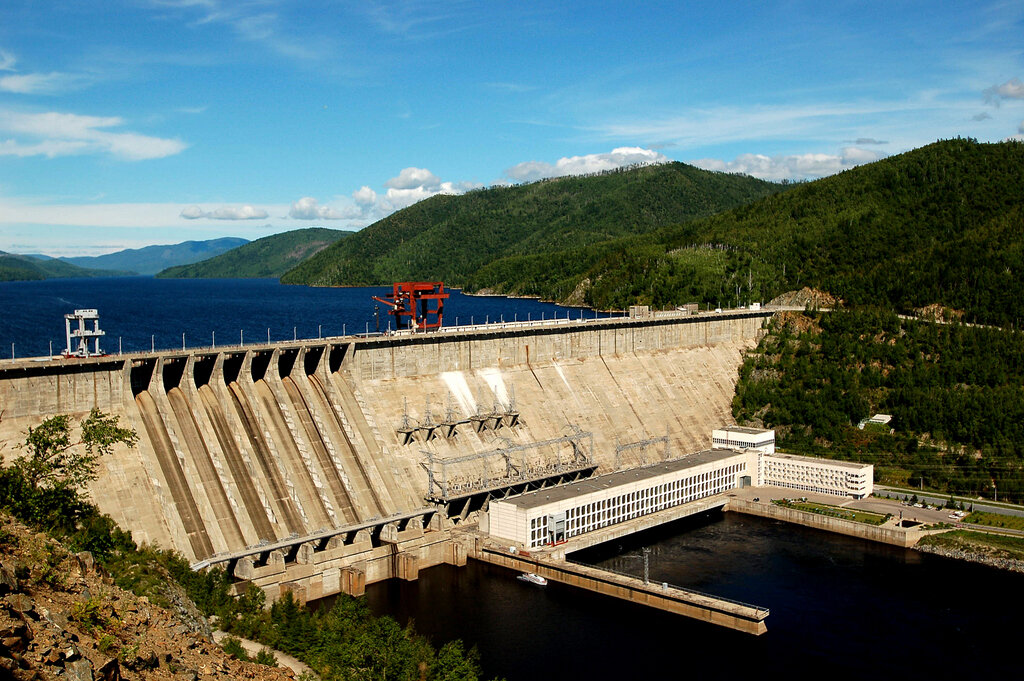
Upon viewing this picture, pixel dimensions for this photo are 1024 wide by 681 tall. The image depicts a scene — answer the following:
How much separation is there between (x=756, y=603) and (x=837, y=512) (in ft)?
83.5

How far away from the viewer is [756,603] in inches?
2586

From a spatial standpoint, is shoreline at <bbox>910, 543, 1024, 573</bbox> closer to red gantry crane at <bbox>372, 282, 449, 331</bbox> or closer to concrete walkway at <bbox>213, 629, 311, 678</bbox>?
red gantry crane at <bbox>372, 282, 449, 331</bbox>

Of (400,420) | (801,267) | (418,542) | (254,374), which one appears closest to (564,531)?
(418,542)

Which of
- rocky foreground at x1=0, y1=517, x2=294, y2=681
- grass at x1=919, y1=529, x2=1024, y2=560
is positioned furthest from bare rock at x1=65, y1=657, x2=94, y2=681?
grass at x1=919, y1=529, x2=1024, y2=560

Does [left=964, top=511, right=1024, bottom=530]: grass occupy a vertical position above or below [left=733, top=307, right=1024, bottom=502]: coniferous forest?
below

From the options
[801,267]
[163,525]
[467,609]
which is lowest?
[467,609]

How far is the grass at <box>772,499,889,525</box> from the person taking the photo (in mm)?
84713

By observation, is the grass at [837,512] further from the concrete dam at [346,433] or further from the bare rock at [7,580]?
the bare rock at [7,580]

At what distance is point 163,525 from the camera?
192 ft

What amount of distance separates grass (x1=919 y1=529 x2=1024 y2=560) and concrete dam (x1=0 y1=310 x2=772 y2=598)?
29188 millimetres

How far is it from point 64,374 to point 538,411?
151 ft

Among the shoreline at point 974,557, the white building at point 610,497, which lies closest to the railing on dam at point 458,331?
the white building at point 610,497

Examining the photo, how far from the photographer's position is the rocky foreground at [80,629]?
71.3 feet

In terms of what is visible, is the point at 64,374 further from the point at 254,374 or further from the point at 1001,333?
the point at 1001,333
